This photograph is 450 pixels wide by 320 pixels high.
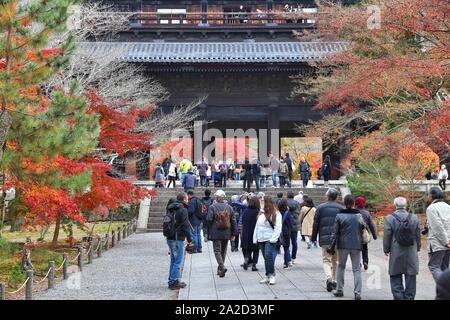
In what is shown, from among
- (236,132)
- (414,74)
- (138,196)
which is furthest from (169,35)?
(414,74)

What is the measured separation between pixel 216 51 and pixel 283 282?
22587 mm

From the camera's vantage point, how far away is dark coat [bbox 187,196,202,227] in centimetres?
1659

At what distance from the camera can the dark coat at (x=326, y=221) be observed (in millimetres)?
11047

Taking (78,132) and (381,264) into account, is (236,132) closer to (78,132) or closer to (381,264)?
(381,264)

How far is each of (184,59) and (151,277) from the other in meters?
19.7

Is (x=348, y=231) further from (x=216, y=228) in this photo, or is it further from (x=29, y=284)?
(x=29, y=284)

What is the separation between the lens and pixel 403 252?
941cm

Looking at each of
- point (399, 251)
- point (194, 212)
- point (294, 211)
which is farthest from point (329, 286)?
point (194, 212)

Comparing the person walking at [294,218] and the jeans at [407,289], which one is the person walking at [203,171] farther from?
the jeans at [407,289]

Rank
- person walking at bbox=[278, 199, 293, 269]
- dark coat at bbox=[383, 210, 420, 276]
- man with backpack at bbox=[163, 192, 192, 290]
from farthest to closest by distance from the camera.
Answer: person walking at bbox=[278, 199, 293, 269] < man with backpack at bbox=[163, 192, 192, 290] < dark coat at bbox=[383, 210, 420, 276]

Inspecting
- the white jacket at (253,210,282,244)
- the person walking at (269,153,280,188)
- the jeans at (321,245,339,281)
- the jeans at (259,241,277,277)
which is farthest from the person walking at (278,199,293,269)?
the person walking at (269,153,280,188)

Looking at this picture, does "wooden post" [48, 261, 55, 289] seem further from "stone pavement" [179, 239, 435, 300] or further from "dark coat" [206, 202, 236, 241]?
"dark coat" [206, 202, 236, 241]

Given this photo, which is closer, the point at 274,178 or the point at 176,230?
the point at 176,230

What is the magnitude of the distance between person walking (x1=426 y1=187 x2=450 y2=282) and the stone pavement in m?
0.86
